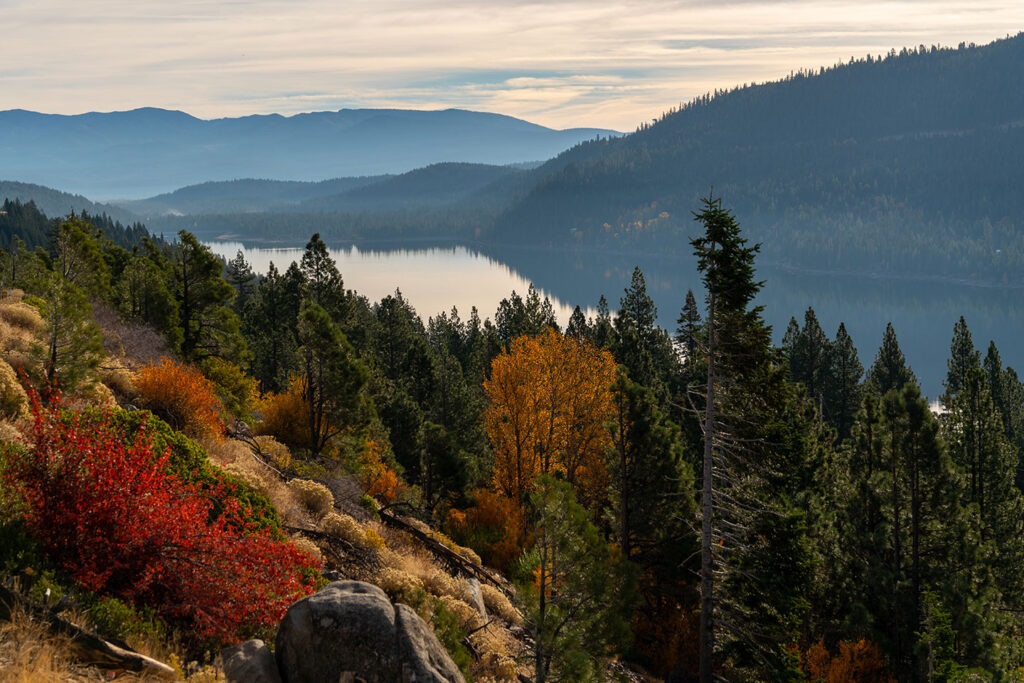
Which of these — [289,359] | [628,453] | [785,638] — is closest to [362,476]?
[628,453]

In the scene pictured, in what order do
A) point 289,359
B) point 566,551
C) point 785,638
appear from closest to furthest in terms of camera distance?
point 566,551 < point 785,638 < point 289,359

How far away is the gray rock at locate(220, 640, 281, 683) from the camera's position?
1030 centimetres

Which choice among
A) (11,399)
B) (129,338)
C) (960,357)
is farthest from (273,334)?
(960,357)

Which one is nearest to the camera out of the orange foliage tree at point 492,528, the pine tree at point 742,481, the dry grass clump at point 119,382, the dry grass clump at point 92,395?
the dry grass clump at point 92,395

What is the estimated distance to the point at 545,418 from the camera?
44.9 m

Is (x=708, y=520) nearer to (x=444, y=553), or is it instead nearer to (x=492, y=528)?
(x=444, y=553)

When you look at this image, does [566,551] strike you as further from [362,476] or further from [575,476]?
[575,476]

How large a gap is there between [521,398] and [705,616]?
75.5 ft

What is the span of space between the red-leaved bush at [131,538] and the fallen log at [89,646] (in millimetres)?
839

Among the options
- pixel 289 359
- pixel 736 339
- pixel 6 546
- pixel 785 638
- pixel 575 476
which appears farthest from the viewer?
pixel 289 359

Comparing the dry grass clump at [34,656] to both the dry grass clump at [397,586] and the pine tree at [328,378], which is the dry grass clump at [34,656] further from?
the pine tree at [328,378]

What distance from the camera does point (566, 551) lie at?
59.9 ft

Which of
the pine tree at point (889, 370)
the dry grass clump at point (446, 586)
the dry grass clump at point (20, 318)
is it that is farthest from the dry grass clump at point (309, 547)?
the pine tree at point (889, 370)

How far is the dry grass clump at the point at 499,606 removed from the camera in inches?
863
